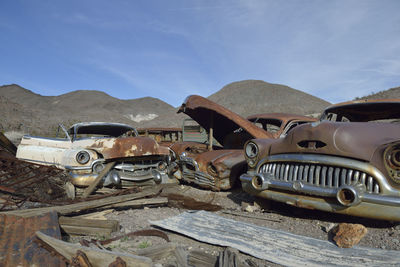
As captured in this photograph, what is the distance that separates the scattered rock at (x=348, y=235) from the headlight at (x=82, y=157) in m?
3.58

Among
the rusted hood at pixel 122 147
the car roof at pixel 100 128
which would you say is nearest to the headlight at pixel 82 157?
the rusted hood at pixel 122 147

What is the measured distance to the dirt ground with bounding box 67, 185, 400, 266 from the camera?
2.32 metres

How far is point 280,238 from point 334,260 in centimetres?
54

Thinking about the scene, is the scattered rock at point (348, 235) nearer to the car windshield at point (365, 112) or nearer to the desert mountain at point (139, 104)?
the car windshield at point (365, 112)

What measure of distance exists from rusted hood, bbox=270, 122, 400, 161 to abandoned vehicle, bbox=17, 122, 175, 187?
255cm

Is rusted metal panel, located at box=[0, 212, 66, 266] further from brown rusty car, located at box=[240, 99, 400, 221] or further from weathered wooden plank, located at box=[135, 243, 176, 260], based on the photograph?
brown rusty car, located at box=[240, 99, 400, 221]

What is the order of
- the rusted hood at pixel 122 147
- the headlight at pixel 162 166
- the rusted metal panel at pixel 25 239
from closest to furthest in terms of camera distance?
the rusted metal panel at pixel 25 239 → the rusted hood at pixel 122 147 → the headlight at pixel 162 166

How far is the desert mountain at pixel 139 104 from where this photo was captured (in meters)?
37.7

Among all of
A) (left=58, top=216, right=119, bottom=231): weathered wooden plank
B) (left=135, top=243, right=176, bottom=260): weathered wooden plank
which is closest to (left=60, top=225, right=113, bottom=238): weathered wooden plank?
(left=58, top=216, right=119, bottom=231): weathered wooden plank

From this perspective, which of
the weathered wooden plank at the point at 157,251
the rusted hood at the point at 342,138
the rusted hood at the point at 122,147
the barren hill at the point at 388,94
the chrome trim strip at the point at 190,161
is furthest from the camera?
the barren hill at the point at 388,94

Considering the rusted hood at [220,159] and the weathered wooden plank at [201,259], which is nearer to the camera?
the weathered wooden plank at [201,259]

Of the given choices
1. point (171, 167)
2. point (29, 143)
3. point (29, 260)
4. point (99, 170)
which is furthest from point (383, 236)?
point (29, 143)

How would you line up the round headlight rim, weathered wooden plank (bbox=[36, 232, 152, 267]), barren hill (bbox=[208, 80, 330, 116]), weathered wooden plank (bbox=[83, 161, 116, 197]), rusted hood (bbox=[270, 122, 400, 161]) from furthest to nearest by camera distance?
barren hill (bbox=[208, 80, 330, 116]), weathered wooden plank (bbox=[83, 161, 116, 197]), the round headlight rim, rusted hood (bbox=[270, 122, 400, 161]), weathered wooden plank (bbox=[36, 232, 152, 267])

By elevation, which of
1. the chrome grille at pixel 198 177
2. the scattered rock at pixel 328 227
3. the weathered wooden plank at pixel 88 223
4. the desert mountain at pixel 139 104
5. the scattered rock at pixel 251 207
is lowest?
the scattered rock at pixel 328 227
